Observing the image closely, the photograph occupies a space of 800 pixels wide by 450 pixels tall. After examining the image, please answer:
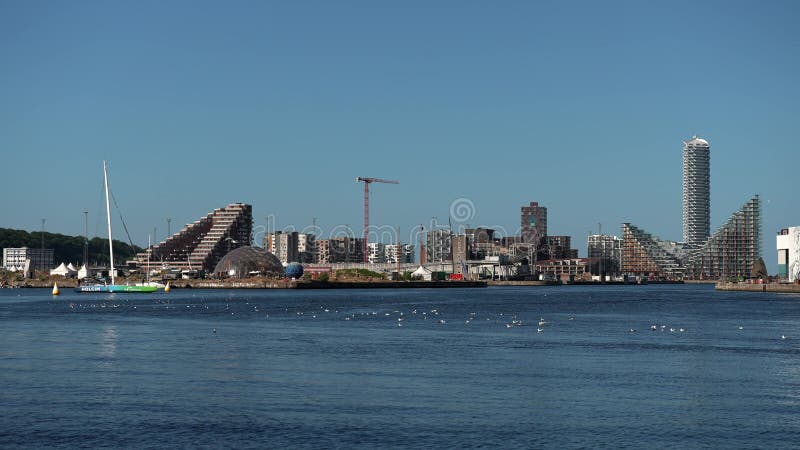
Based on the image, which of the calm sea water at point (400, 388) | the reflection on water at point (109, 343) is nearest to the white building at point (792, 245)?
the calm sea water at point (400, 388)

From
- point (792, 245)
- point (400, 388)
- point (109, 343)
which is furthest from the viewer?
point (792, 245)

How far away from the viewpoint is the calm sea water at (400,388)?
33.8 metres

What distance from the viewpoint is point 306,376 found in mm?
48625

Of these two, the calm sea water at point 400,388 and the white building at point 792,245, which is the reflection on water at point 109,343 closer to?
the calm sea water at point 400,388

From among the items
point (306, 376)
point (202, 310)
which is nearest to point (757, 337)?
point (306, 376)

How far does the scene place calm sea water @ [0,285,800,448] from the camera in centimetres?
3375

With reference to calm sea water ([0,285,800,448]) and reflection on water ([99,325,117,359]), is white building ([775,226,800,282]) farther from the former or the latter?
reflection on water ([99,325,117,359])

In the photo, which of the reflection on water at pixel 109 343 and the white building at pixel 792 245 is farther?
the white building at pixel 792 245

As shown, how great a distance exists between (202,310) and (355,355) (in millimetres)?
65642

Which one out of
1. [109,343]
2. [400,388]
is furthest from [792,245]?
[400,388]

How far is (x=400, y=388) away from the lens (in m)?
44.2

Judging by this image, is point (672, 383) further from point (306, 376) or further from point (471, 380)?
point (306, 376)

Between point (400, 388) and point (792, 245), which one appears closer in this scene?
point (400, 388)

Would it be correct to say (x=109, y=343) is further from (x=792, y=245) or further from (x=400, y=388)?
(x=792, y=245)
